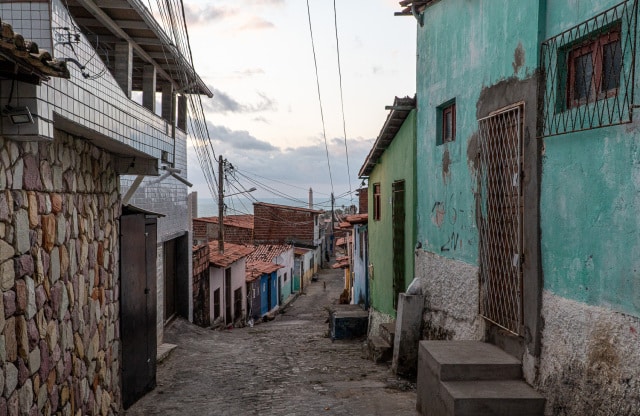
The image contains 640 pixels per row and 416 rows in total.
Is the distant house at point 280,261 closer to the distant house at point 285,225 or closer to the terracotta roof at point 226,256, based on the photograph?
the distant house at point 285,225

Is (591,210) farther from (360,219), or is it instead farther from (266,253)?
(266,253)

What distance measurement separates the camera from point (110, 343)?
23.0 feet

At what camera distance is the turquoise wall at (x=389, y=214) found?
10695mm

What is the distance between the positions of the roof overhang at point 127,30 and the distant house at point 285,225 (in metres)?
31.0

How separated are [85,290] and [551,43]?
523cm

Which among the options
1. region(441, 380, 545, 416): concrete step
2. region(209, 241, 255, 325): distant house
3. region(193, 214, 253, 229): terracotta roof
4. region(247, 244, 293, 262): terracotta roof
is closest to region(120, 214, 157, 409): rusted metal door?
region(441, 380, 545, 416): concrete step

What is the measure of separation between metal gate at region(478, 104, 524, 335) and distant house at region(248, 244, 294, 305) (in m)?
24.3

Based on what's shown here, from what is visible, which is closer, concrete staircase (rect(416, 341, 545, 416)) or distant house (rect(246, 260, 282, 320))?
concrete staircase (rect(416, 341, 545, 416))

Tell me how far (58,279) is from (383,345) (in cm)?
635

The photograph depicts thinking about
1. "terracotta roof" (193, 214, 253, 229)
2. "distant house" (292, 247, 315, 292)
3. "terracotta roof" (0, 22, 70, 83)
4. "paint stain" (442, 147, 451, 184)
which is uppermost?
"terracotta roof" (0, 22, 70, 83)

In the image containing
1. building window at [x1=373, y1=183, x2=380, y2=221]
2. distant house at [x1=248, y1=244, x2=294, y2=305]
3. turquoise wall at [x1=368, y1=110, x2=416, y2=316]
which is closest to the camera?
turquoise wall at [x1=368, y1=110, x2=416, y2=316]

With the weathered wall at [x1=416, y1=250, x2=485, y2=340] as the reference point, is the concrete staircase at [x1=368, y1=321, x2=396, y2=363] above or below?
below

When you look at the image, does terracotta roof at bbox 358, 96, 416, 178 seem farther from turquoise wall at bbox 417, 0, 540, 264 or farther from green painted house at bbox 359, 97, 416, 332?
turquoise wall at bbox 417, 0, 540, 264

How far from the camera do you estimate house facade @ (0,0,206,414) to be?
162 inches
